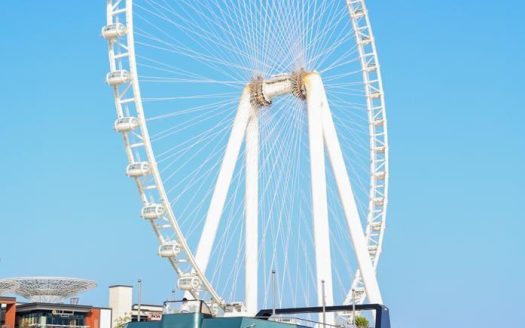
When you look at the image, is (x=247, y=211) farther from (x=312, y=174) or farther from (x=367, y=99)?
(x=367, y=99)

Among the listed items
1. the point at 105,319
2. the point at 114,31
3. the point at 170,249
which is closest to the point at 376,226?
the point at 170,249

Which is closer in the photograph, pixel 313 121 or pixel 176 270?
pixel 176 270

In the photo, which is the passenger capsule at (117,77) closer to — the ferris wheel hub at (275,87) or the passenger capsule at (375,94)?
the ferris wheel hub at (275,87)

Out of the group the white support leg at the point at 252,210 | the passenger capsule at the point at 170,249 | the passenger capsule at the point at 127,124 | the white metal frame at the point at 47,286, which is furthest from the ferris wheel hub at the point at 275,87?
the white metal frame at the point at 47,286

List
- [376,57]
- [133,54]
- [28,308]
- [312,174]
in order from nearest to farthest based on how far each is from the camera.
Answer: [133,54], [312,174], [376,57], [28,308]

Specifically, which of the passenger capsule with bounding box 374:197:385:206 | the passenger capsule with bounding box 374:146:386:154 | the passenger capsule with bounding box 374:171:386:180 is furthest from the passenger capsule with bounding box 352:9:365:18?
the passenger capsule with bounding box 374:197:385:206

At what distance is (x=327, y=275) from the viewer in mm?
36094

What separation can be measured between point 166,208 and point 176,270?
2817mm

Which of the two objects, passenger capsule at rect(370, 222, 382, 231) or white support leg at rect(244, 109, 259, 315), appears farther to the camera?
passenger capsule at rect(370, 222, 382, 231)

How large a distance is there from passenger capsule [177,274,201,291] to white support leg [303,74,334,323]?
5002mm

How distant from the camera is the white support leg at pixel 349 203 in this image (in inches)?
1508

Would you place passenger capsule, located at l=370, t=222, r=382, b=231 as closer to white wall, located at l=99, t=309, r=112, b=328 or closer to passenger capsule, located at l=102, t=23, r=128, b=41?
passenger capsule, located at l=102, t=23, r=128, b=41

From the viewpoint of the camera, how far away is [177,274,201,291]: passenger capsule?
35469 millimetres

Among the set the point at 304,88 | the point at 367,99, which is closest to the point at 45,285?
the point at 367,99
